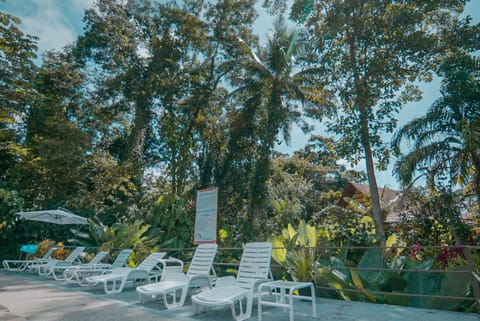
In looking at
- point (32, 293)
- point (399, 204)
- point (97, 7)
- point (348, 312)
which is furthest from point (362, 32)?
point (97, 7)

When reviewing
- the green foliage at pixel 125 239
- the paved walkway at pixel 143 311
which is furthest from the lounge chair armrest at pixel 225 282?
the green foliage at pixel 125 239

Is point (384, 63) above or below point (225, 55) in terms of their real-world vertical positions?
below

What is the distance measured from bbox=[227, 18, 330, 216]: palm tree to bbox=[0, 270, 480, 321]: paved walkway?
1008 centimetres

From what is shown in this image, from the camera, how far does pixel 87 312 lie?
5113mm

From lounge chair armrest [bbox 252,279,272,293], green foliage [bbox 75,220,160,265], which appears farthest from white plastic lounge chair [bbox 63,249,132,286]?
lounge chair armrest [bbox 252,279,272,293]

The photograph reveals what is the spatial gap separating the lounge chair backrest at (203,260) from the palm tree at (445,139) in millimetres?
6878

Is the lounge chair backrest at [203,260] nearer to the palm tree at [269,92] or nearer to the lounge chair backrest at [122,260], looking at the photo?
the lounge chair backrest at [122,260]

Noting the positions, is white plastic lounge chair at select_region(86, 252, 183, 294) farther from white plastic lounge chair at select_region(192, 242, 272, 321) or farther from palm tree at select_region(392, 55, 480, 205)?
palm tree at select_region(392, 55, 480, 205)

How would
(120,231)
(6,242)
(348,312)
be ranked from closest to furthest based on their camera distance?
(348,312) < (120,231) < (6,242)

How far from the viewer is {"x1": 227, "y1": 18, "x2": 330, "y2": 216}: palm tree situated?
15.9 metres

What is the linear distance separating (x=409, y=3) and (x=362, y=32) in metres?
1.42

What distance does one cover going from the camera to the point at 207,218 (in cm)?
812

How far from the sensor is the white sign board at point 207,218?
792 centimetres

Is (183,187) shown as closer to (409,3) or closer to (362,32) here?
(362,32)
